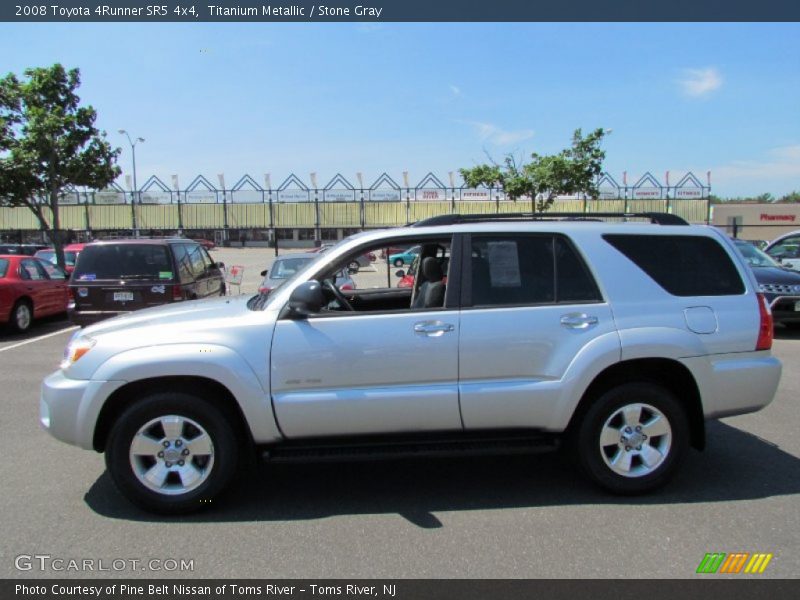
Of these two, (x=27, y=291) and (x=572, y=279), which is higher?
(x=572, y=279)

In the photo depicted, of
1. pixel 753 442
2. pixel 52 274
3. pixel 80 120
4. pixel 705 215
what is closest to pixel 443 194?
pixel 705 215

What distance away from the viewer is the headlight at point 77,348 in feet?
12.3

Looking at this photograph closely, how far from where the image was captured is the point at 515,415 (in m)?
3.76

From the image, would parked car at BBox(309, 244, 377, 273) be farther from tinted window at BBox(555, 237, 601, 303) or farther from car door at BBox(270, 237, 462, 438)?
tinted window at BBox(555, 237, 601, 303)

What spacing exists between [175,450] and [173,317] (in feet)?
2.83

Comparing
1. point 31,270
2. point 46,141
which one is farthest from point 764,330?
point 46,141

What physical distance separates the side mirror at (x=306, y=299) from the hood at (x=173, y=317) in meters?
0.43

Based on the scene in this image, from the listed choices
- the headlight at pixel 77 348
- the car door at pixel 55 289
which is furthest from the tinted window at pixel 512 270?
the car door at pixel 55 289

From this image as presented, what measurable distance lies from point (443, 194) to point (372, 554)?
194ft

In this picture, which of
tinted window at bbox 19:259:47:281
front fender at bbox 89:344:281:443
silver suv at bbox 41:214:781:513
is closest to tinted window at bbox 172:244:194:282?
tinted window at bbox 19:259:47:281

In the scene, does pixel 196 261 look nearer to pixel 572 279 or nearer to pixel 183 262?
pixel 183 262

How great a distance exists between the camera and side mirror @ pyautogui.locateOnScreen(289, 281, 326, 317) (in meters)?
3.64

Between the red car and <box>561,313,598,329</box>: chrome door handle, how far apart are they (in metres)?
10.4

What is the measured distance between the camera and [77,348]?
3.79 meters
